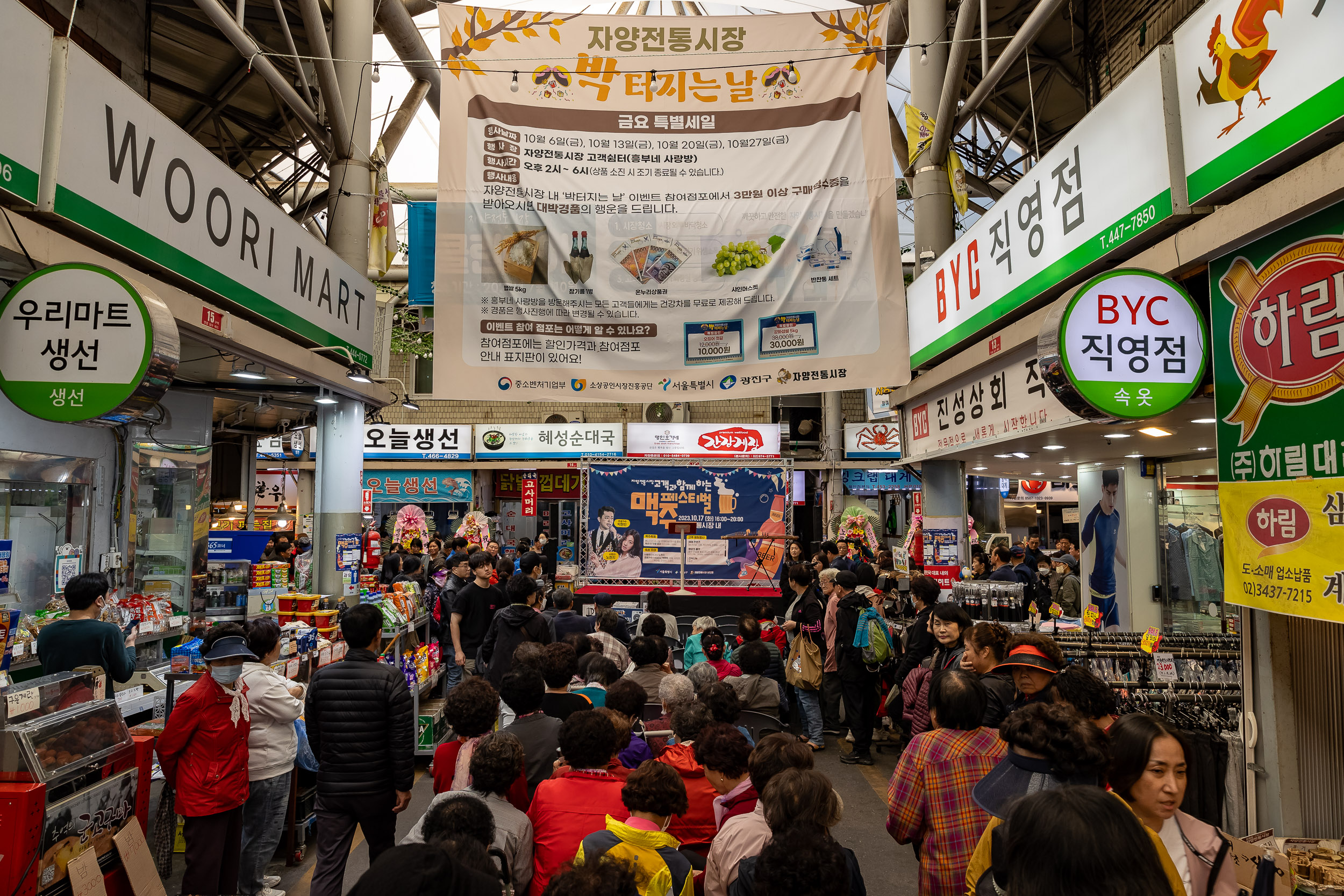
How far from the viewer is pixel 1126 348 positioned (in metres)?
3.65

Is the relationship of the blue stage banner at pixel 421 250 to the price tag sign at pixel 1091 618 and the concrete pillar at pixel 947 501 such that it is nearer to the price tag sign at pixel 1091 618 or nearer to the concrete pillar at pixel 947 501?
the concrete pillar at pixel 947 501

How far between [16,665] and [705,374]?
5358 millimetres

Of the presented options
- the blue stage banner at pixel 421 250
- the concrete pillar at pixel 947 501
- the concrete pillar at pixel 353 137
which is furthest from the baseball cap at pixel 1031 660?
the concrete pillar at pixel 353 137

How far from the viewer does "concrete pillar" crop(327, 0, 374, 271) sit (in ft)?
26.7

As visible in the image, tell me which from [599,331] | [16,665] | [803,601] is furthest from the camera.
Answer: [803,601]

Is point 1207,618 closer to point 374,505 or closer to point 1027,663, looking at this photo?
point 1027,663

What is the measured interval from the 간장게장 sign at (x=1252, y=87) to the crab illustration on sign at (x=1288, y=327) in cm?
39

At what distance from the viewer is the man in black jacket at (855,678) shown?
7203 millimetres

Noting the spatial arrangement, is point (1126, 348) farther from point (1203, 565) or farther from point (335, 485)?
point (335, 485)

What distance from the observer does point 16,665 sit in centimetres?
565

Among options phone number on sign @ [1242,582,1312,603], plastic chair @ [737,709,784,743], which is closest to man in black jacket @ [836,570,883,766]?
plastic chair @ [737,709,784,743]

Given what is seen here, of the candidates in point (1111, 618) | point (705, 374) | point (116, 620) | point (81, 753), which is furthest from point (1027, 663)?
point (116, 620)

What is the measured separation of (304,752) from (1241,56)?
6201 mm

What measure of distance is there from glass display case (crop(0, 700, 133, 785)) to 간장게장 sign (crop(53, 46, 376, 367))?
2.39 metres
